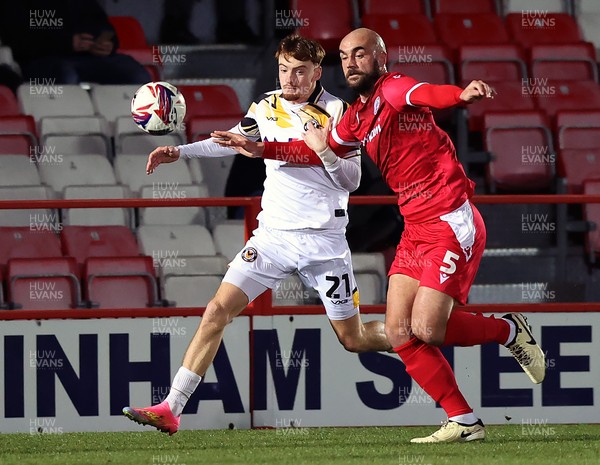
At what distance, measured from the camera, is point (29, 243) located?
29.5 ft

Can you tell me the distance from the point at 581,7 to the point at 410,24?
6.45 feet

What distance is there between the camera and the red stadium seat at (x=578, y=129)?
422 inches

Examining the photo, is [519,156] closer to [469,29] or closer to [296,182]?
[469,29]

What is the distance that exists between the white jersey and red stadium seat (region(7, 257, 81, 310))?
5.79 feet

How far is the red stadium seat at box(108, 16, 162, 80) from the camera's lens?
11.3 m

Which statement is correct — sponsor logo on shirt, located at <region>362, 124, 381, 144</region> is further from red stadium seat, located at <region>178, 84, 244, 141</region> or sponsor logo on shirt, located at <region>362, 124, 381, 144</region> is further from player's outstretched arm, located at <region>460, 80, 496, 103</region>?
red stadium seat, located at <region>178, 84, 244, 141</region>

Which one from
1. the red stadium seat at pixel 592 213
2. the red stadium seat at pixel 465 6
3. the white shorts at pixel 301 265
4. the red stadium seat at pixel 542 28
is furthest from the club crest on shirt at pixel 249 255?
the red stadium seat at pixel 465 6

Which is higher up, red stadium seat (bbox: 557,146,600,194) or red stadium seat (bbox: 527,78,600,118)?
red stadium seat (bbox: 527,78,600,118)

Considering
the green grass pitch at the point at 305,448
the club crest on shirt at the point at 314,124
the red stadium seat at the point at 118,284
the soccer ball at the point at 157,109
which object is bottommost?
the green grass pitch at the point at 305,448

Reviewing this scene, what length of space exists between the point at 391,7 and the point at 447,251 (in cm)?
633

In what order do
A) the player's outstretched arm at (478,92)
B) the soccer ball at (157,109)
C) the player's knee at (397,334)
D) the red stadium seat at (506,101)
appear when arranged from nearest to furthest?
the player's outstretched arm at (478,92)
the player's knee at (397,334)
the soccer ball at (157,109)
the red stadium seat at (506,101)

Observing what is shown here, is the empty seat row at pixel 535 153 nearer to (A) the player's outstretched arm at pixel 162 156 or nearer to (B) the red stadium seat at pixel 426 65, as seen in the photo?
(B) the red stadium seat at pixel 426 65

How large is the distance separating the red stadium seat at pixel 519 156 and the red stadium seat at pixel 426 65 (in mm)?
637

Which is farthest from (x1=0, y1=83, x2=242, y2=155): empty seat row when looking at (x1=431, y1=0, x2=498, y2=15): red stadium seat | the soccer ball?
the soccer ball
